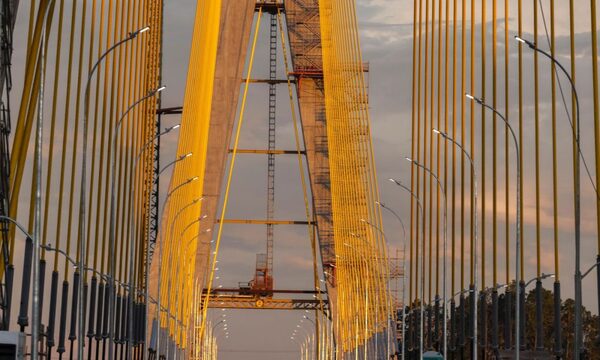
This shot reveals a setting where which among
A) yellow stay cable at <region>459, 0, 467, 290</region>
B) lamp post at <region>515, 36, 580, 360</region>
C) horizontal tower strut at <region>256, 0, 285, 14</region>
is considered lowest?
lamp post at <region>515, 36, 580, 360</region>

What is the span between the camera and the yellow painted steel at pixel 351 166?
64750 millimetres

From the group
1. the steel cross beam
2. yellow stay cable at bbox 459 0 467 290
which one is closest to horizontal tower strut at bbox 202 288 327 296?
the steel cross beam

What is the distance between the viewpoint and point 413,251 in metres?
56.9

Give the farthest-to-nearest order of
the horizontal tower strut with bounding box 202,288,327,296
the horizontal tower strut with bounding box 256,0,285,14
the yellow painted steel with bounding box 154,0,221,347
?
the horizontal tower strut with bounding box 202,288,327,296
the horizontal tower strut with bounding box 256,0,285,14
the yellow painted steel with bounding box 154,0,221,347

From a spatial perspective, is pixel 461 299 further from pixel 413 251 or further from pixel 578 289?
pixel 578 289

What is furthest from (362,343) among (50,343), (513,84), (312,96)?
(50,343)

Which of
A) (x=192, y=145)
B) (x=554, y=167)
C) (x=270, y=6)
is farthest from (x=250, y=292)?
(x=554, y=167)

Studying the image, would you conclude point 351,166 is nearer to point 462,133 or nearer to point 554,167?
point 462,133

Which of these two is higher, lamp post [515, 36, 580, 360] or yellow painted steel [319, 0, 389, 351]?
yellow painted steel [319, 0, 389, 351]

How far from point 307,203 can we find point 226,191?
16.4ft

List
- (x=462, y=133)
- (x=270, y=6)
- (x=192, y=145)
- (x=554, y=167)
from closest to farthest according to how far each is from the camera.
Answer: (x=554, y=167) < (x=462, y=133) < (x=192, y=145) < (x=270, y=6)

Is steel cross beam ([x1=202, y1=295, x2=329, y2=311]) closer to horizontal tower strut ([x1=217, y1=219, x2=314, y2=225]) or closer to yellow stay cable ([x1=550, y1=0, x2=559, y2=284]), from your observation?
horizontal tower strut ([x1=217, y1=219, x2=314, y2=225])

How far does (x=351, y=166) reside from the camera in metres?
68.9

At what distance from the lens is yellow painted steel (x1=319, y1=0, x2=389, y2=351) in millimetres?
64750
